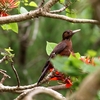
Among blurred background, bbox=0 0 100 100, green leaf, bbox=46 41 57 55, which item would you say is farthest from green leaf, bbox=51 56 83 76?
blurred background, bbox=0 0 100 100

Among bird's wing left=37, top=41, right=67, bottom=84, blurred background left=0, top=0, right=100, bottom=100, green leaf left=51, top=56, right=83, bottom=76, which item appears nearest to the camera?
green leaf left=51, top=56, right=83, bottom=76

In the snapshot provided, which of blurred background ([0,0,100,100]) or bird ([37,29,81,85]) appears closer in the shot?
bird ([37,29,81,85])

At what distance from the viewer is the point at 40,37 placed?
17.7ft

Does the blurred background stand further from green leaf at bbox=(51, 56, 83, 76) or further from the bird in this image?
green leaf at bbox=(51, 56, 83, 76)

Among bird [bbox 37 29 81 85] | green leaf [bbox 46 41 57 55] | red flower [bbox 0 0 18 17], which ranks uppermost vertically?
red flower [bbox 0 0 18 17]

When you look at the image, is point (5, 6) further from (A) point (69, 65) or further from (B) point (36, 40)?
(B) point (36, 40)

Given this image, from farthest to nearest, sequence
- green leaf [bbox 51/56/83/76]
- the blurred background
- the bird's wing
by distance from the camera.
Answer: the blurred background
the bird's wing
green leaf [bbox 51/56/83/76]

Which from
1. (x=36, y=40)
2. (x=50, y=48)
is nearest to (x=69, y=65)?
(x=50, y=48)

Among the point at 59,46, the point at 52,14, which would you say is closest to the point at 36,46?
the point at 59,46

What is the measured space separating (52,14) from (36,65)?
397 cm

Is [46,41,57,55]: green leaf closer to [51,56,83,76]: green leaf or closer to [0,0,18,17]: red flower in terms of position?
[0,0,18,17]: red flower

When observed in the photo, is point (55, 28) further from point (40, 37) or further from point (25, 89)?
point (25, 89)

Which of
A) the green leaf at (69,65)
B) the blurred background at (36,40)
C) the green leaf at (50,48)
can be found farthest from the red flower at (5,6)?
the blurred background at (36,40)

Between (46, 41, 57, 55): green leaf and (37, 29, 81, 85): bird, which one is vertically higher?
(46, 41, 57, 55): green leaf
